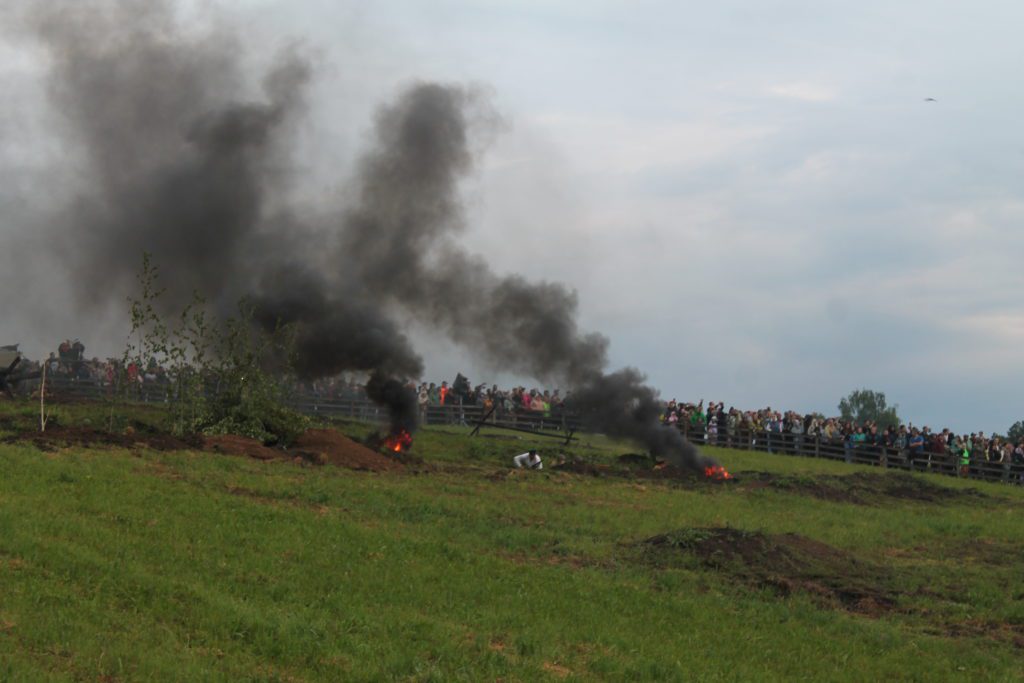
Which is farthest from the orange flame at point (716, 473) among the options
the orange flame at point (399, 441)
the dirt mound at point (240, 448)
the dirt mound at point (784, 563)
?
the dirt mound at point (240, 448)

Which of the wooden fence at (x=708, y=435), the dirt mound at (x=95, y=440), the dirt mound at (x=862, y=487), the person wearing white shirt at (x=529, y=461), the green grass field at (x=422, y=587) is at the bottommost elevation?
the green grass field at (x=422, y=587)

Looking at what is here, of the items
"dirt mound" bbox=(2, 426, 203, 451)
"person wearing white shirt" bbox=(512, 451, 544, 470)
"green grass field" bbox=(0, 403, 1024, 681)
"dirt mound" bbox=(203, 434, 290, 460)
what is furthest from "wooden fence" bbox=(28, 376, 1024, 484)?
"green grass field" bbox=(0, 403, 1024, 681)

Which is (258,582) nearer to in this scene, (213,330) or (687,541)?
(687,541)

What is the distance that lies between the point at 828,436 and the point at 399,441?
68.8ft

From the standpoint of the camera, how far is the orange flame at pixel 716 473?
105 feet

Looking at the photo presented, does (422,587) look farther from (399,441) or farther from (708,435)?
(708,435)

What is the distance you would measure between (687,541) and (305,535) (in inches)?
251

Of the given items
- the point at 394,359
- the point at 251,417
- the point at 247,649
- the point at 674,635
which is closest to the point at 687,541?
the point at 674,635

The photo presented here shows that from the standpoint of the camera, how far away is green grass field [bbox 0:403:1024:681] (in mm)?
10375

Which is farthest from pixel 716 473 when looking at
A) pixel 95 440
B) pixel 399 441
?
pixel 95 440

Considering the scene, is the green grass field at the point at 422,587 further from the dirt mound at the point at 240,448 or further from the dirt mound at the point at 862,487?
the dirt mound at the point at 862,487

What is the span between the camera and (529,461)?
30406 millimetres

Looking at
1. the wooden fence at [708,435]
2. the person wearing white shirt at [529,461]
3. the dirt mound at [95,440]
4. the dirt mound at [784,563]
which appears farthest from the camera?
the wooden fence at [708,435]

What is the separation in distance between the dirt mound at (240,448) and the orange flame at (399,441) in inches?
204
